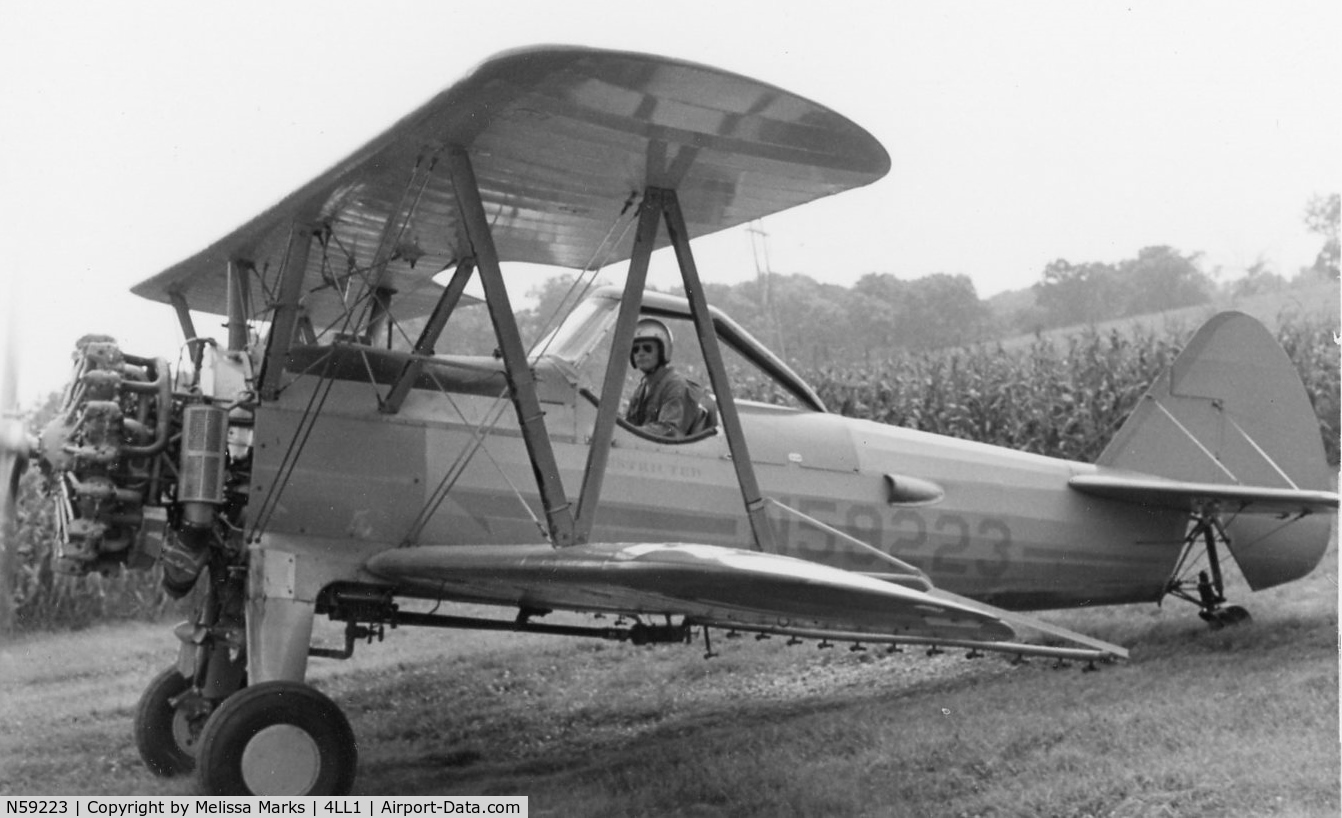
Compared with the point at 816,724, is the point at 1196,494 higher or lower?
higher

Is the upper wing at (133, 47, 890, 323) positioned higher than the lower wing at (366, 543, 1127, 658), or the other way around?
the upper wing at (133, 47, 890, 323)

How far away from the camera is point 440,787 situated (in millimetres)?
5582

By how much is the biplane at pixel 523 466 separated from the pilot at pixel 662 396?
0.35ft

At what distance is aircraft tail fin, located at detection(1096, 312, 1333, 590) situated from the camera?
288 inches

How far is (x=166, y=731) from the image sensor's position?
5910 mm

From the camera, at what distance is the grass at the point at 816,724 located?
473cm

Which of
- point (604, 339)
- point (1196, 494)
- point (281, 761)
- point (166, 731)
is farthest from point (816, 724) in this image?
point (166, 731)

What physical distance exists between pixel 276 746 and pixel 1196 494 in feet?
15.9

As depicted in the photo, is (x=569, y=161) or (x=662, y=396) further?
(x=662, y=396)

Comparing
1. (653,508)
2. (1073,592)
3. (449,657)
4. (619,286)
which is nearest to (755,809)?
(653,508)

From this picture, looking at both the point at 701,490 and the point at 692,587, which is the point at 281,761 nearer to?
the point at 692,587

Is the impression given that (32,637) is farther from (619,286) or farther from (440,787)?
(619,286)

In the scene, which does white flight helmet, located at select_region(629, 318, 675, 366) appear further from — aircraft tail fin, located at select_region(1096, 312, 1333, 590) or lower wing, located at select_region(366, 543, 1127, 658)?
aircraft tail fin, located at select_region(1096, 312, 1333, 590)

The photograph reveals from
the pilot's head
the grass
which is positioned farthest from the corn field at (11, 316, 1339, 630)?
the pilot's head
